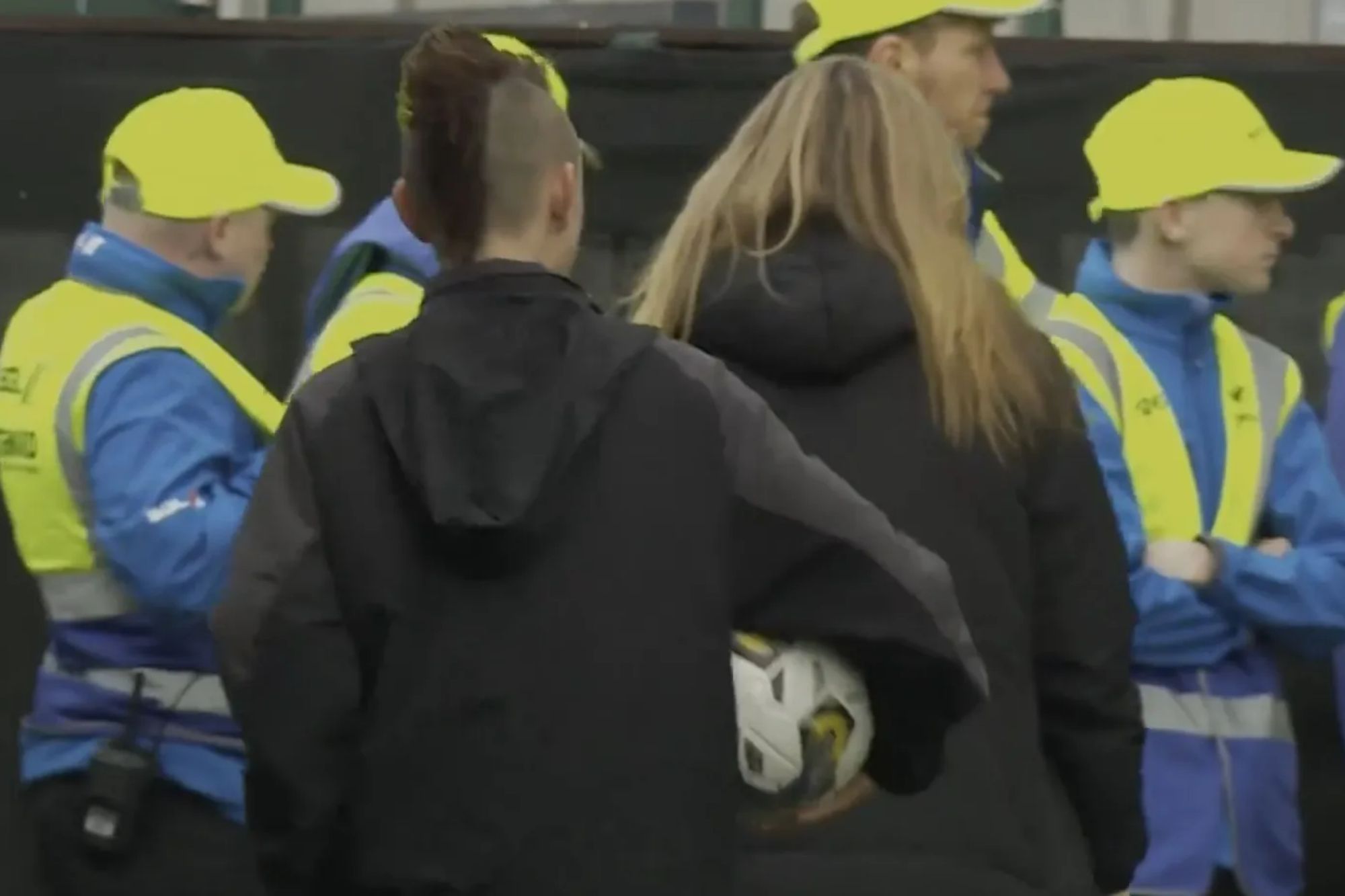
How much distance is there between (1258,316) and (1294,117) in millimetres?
364

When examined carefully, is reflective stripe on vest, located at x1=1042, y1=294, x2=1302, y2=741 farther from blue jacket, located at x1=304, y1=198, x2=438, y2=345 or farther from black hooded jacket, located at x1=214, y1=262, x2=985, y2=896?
black hooded jacket, located at x1=214, y1=262, x2=985, y2=896

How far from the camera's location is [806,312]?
2.45 meters

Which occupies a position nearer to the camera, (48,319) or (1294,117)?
(48,319)

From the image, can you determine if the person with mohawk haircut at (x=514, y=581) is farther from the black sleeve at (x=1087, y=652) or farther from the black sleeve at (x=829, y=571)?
the black sleeve at (x=1087, y=652)

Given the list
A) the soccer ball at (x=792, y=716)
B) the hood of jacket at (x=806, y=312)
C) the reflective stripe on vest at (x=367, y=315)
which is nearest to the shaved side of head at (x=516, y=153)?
the hood of jacket at (x=806, y=312)

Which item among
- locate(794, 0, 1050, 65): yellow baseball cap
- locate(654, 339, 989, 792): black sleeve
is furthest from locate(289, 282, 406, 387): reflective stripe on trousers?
locate(654, 339, 989, 792): black sleeve

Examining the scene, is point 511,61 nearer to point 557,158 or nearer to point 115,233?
point 557,158

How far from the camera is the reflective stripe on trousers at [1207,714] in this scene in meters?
3.43

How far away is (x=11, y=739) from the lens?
14.3ft

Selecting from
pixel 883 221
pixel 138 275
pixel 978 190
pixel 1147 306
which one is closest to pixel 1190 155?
pixel 1147 306

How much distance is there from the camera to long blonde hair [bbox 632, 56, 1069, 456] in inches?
97.6

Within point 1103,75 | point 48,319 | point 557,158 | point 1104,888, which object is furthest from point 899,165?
point 1103,75

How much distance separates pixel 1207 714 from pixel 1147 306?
61cm

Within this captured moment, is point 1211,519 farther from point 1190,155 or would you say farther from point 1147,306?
point 1190,155
